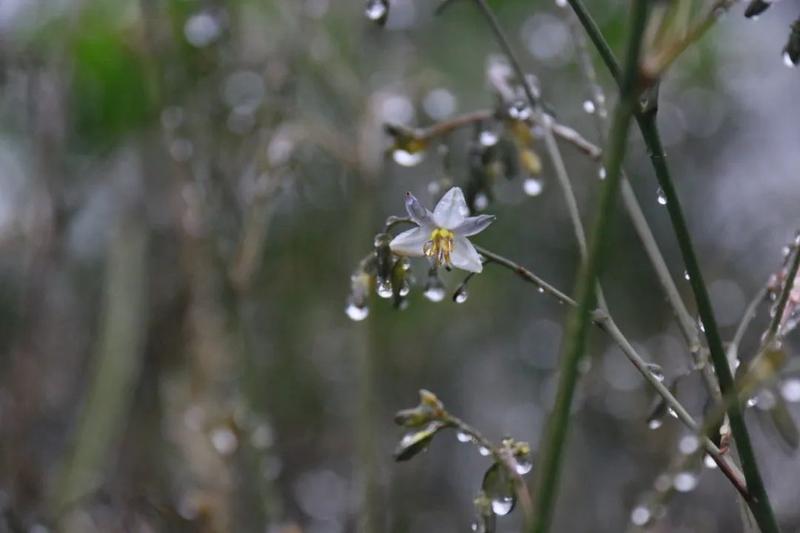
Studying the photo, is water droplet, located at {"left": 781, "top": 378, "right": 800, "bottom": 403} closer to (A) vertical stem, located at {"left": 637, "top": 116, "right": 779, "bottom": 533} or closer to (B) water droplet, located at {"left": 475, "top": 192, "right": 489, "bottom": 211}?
(A) vertical stem, located at {"left": 637, "top": 116, "right": 779, "bottom": 533}

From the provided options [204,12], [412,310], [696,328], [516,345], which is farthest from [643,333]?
[696,328]

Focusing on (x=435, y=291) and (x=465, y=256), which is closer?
(x=465, y=256)

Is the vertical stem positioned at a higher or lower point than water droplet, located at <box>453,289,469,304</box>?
higher

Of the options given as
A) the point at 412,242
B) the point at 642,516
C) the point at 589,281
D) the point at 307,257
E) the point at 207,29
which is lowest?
the point at 307,257

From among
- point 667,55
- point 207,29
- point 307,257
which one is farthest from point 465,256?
point 307,257

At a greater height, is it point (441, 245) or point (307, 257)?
point (441, 245)

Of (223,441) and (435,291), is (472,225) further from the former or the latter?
(223,441)

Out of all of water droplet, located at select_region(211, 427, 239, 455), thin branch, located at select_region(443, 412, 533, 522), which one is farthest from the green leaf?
water droplet, located at select_region(211, 427, 239, 455)
